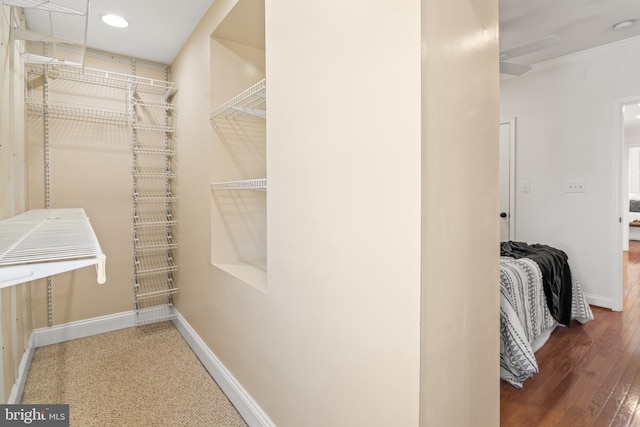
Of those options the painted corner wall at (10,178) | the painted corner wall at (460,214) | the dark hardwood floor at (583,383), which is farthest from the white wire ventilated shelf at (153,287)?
the dark hardwood floor at (583,383)

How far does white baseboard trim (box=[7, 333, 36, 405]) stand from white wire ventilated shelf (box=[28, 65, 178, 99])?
208 centimetres

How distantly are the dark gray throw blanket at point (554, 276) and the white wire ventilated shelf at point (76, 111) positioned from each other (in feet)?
11.9

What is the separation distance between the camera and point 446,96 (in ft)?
3.06

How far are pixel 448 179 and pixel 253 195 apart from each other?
1611mm

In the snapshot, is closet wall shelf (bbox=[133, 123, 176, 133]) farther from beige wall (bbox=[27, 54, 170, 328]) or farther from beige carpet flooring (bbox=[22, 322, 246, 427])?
beige carpet flooring (bbox=[22, 322, 246, 427])

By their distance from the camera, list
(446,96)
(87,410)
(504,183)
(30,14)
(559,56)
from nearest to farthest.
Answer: (446,96), (87,410), (30,14), (559,56), (504,183)

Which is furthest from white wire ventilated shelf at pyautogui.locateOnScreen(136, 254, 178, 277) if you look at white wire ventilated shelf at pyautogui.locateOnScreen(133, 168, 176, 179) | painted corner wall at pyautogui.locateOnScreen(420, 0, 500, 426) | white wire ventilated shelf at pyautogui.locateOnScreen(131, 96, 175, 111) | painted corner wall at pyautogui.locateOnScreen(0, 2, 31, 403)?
painted corner wall at pyautogui.locateOnScreen(420, 0, 500, 426)

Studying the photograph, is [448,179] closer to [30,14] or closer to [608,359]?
[608,359]

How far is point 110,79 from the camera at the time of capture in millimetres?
2760

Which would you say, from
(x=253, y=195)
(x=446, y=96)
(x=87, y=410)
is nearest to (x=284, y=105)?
(x=446, y=96)

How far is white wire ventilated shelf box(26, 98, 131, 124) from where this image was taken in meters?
2.49

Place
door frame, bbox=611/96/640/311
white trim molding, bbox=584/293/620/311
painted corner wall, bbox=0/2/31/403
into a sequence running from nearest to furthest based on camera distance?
painted corner wall, bbox=0/2/31/403
door frame, bbox=611/96/640/311
white trim molding, bbox=584/293/620/311

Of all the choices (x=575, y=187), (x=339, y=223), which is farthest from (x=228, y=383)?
(x=575, y=187)

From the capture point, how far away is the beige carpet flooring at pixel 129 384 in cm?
177
